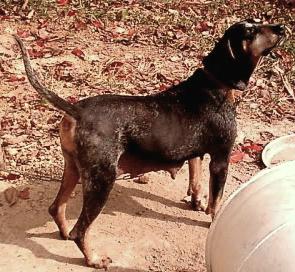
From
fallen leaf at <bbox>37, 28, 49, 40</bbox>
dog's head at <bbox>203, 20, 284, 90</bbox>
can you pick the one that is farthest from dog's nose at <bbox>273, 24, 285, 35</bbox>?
fallen leaf at <bbox>37, 28, 49, 40</bbox>

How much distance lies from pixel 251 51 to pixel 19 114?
2.72 meters

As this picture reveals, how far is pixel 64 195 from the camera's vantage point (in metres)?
4.94

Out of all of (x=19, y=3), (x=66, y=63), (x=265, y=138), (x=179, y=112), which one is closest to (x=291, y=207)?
(x=179, y=112)

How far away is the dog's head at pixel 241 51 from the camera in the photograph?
486cm

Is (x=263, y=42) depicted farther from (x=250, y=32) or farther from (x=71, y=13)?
(x=71, y=13)

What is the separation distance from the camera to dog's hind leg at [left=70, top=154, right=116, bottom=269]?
454cm

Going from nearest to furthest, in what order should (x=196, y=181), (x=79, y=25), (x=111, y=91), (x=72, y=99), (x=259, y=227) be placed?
(x=259, y=227) < (x=196, y=181) < (x=72, y=99) < (x=111, y=91) < (x=79, y=25)

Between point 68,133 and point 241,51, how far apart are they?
136 centimetres

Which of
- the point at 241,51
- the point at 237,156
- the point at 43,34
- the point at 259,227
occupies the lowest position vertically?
the point at 237,156

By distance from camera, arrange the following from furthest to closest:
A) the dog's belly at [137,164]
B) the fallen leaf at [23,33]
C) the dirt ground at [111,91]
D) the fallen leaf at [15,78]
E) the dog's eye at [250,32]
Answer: the fallen leaf at [23,33] < the fallen leaf at [15,78] < the dirt ground at [111,91] < the dog's eye at [250,32] < the dog's belly at [137,164]

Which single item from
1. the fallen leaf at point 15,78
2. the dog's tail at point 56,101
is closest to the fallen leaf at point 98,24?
the fallen leaf at point 15,78

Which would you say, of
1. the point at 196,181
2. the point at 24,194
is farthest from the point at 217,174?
the point at 24,194

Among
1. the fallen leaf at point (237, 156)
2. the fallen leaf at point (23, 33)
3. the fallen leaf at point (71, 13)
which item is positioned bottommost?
the fallen leaf at point (237, 156)

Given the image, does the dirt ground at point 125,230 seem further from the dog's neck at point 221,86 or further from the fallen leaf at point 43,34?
the fallen leaf at point 43,34
